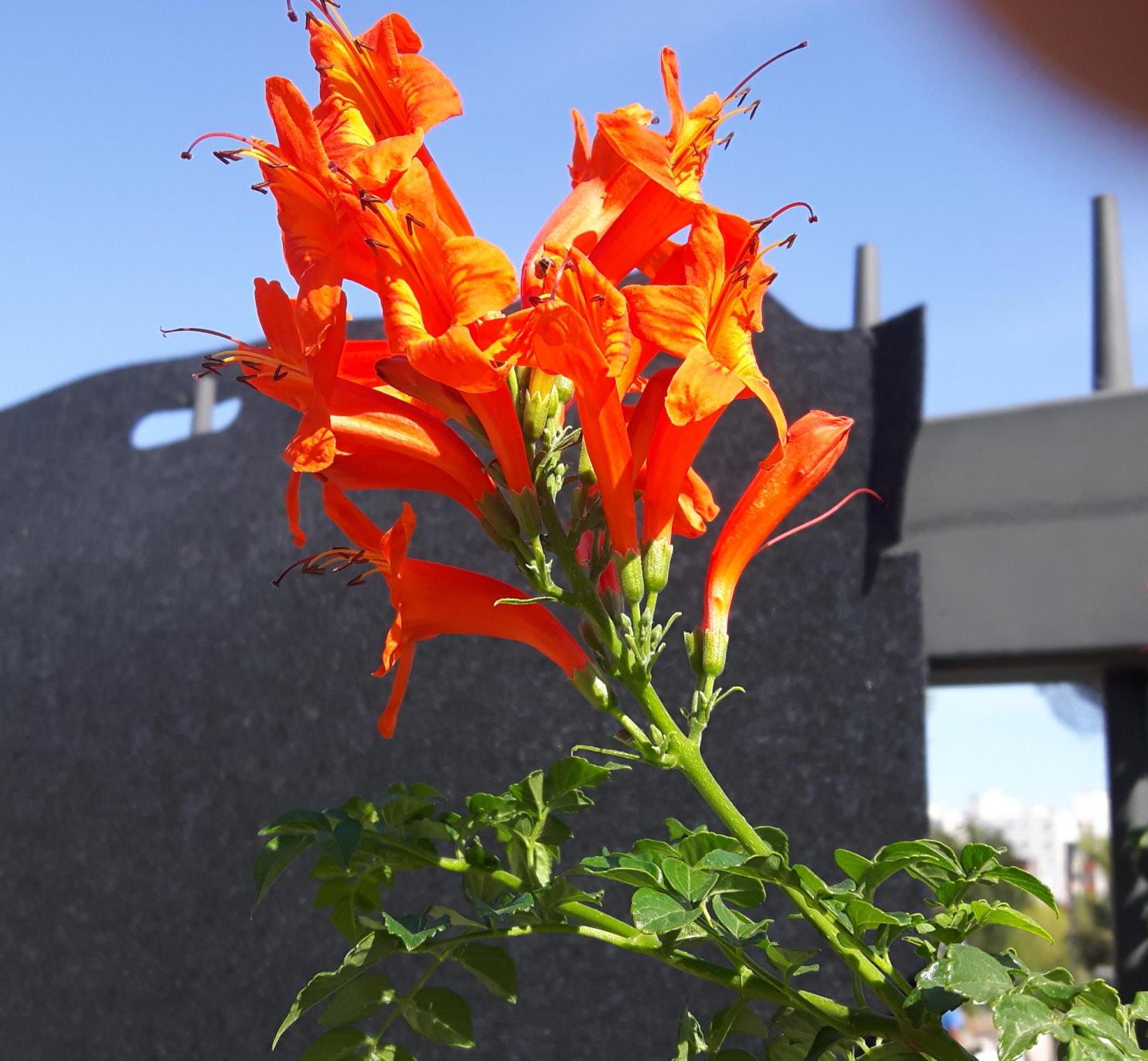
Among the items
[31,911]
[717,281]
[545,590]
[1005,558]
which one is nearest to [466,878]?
[545,590]

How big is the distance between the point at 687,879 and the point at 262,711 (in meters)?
1.88

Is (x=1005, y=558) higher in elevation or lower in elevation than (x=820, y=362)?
lower

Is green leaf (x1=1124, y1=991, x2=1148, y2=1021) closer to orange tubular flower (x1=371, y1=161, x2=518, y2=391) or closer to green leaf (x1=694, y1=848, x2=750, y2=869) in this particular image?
green leaf (x1=694, y1=848, x2=750, y2=869)

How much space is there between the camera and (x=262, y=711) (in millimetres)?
2268

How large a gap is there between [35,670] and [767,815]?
5.31 feet

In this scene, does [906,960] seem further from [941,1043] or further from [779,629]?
[941,1043]

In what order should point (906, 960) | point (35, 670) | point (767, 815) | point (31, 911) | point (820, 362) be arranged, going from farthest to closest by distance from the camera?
point (35, 670), point (31, 911), point (820, 362), point (767, 815), point (906, 960)

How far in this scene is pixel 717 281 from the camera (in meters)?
0.55

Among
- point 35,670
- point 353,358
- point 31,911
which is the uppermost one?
point 353,358

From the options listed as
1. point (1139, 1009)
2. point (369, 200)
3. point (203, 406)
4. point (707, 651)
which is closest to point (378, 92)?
point (369, 200)

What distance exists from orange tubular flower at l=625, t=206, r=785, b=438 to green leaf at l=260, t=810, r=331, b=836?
27 centimetres

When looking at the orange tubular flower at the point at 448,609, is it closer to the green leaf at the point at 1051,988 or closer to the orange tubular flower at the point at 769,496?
the orange tubular flower at the point at 769,496

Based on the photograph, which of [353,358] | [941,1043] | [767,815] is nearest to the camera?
[941,1043]

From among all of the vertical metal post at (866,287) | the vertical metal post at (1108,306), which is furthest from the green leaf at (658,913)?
the vertical metal post at (866,287)
